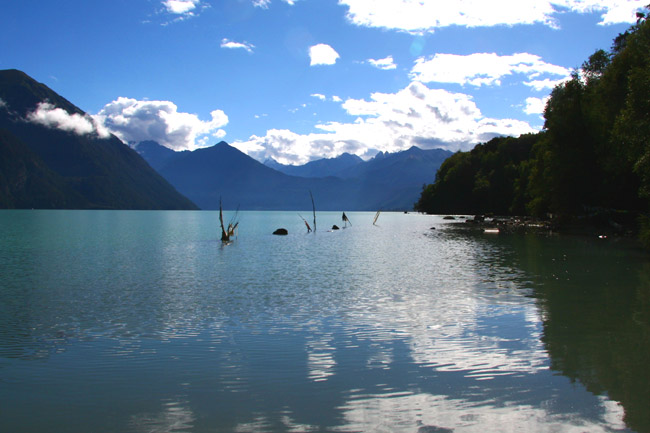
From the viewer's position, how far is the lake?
878 cm

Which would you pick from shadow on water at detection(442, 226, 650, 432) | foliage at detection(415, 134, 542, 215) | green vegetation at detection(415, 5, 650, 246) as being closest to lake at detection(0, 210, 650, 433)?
shadow on water at detection(442, 226, 650, 432)

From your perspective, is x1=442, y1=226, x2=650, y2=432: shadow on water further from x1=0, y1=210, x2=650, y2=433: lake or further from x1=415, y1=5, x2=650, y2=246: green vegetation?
x1=415, y1=5, x2=650, y2=246: green vegetation

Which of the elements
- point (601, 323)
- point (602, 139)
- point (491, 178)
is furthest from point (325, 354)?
point (491, 178)

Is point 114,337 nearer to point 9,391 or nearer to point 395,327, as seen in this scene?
point 9,391

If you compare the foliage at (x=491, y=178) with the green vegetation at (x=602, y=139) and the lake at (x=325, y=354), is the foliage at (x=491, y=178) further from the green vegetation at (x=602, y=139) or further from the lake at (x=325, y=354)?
the lake at (x=325, y=354)

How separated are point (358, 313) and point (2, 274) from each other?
22.5 metres

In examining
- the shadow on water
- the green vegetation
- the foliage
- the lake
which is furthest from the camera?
the foliage

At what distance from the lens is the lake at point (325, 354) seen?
878 centimetres

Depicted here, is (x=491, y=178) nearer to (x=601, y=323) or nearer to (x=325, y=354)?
(x=601, y=323)

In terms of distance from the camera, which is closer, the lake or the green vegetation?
the lake

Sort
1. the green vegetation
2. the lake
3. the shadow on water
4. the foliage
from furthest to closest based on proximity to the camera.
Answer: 1. the foliage
2. the green vegetation
3. the shadow on water
4. the lake

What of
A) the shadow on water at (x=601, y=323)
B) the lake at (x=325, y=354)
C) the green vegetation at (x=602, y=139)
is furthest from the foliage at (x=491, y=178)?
the lake at (x=325, y=354)

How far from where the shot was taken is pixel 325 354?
12875 millimetres

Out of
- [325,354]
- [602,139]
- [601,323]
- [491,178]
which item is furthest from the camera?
[491,178]
